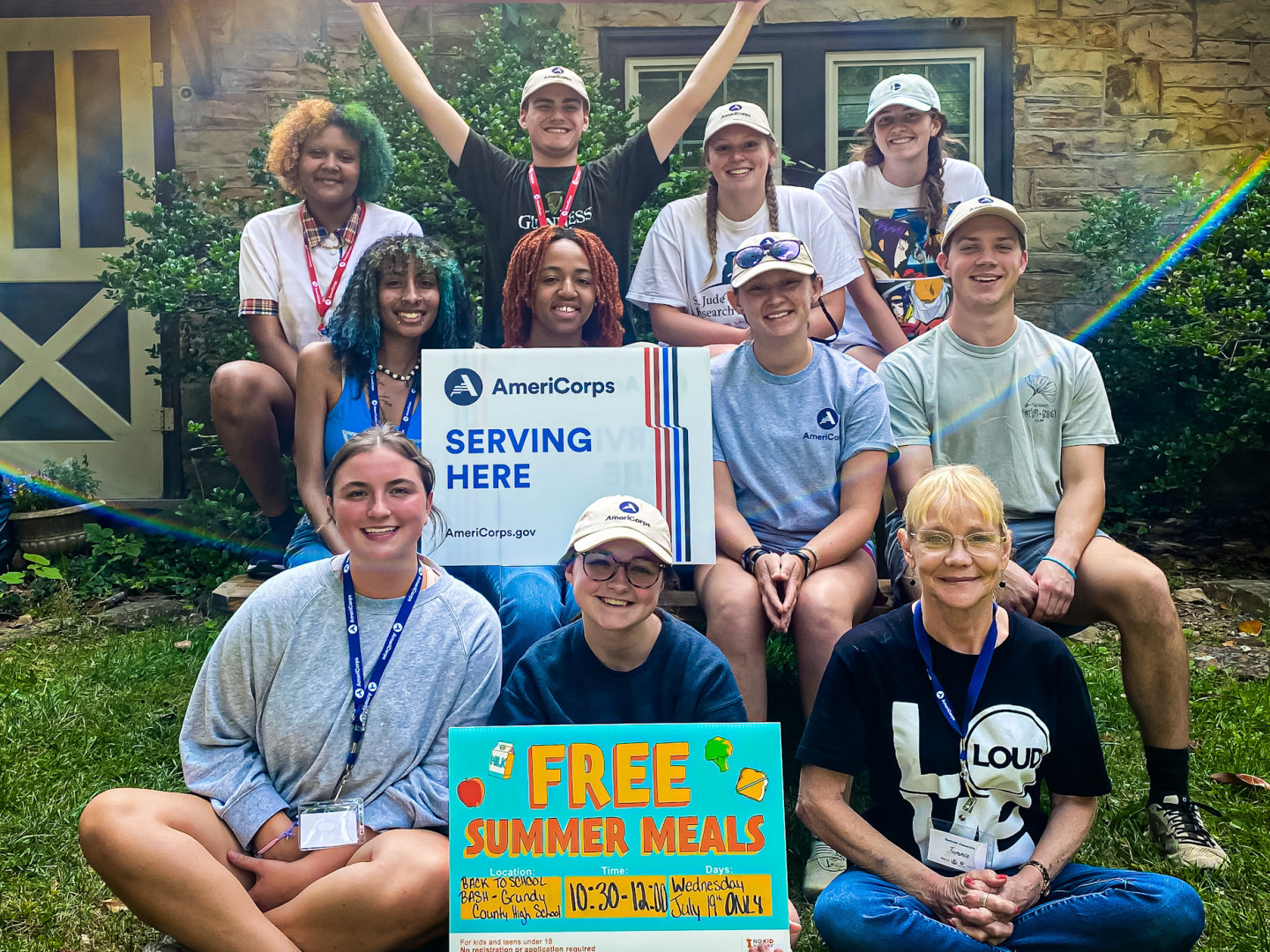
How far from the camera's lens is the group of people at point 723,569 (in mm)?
2201

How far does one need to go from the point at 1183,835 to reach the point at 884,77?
15.7 feet

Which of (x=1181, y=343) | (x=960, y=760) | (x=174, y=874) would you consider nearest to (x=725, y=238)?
(x=960, y=760)

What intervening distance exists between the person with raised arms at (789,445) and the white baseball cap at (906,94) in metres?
1.12

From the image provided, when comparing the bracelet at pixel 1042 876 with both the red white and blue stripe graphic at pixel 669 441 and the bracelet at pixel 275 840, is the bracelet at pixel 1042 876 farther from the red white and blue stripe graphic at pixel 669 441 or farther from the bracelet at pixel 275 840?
the bracelet at pixel 275 840

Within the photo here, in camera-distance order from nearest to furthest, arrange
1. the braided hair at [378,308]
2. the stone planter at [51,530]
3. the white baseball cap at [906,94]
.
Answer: the braided hair at [378,308] → the white baseball cap at [906,94] → the stone planter at [51,530]

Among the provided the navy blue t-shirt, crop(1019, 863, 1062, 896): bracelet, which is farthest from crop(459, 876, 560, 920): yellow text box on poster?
crop(1019, 863, 1062, 896): bracelet

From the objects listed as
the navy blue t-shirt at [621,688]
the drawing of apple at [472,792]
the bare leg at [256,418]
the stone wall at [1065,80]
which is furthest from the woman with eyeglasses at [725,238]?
the stone wall at [1065,80]

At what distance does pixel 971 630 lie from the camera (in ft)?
7.46

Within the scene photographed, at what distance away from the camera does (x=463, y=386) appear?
3.00 m

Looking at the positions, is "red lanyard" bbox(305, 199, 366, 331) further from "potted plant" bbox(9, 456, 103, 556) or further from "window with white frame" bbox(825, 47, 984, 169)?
"window with white frame" bbox(825, 47, 984, 169)

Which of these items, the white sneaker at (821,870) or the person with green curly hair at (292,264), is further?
the person with green curly hair at (292,264)

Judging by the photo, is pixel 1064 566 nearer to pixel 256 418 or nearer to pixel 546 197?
pixel 546 197

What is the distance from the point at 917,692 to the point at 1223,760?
1.72 metres

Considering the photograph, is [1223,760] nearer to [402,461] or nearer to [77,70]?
[402,461]
